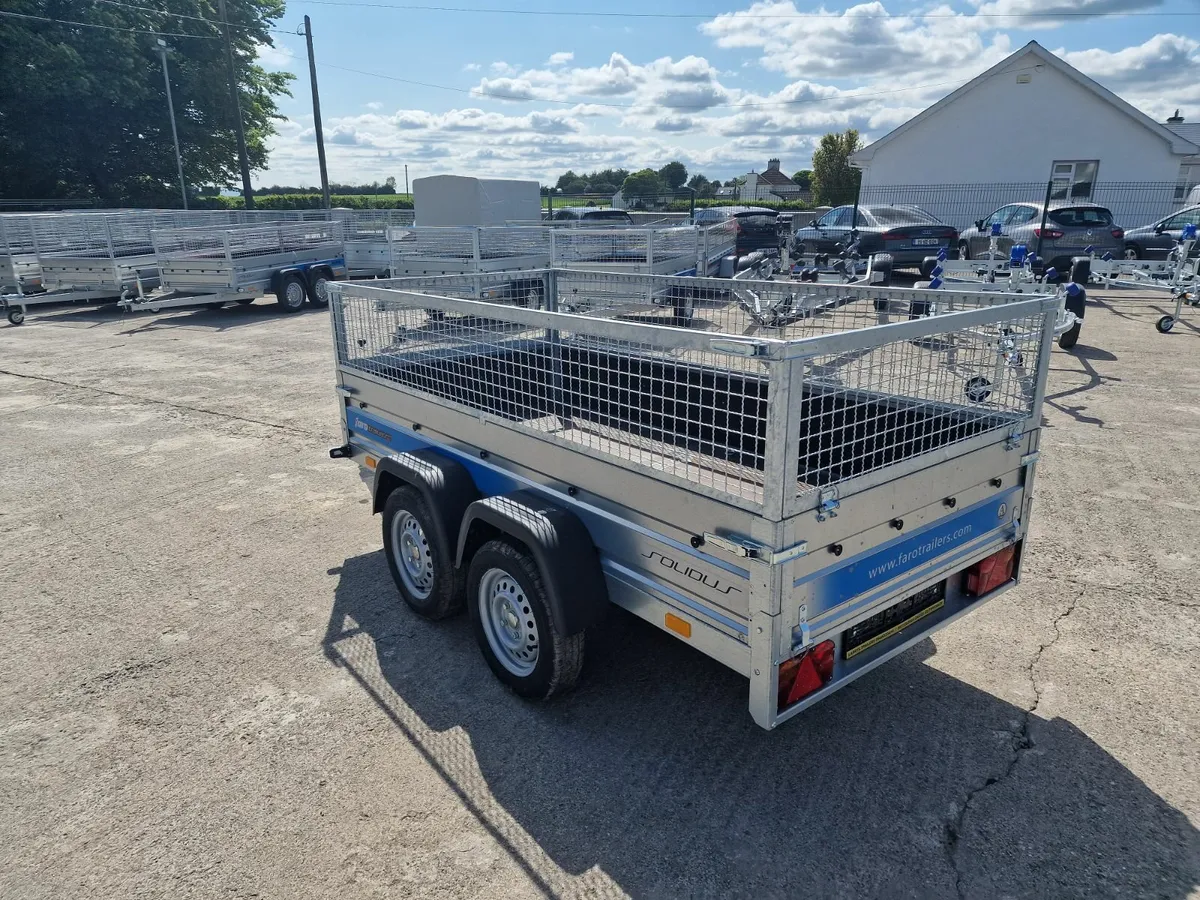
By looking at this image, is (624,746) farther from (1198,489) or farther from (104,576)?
(1198,489)

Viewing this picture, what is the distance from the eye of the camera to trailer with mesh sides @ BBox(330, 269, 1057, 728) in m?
2.54

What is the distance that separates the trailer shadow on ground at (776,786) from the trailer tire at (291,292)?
13916mm

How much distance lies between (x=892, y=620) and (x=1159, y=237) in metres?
19.8

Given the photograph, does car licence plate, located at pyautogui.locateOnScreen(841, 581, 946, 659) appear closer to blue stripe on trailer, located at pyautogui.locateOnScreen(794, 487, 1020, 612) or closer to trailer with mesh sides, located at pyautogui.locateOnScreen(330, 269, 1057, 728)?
trailer with mesh sides, located at pyautogui.locateOnScreen(330, 269, 1057, 728)

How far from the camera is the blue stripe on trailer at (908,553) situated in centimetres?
267

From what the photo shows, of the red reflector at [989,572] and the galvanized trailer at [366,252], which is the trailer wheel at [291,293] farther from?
the red reflector at [989,572]

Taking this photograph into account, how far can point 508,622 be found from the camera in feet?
11.6

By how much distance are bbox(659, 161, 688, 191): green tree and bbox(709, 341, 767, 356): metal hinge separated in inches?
2216

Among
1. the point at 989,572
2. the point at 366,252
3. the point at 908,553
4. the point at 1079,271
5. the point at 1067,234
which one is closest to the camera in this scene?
the point at 908,553

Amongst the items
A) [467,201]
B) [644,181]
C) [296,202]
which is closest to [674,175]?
[644,181]

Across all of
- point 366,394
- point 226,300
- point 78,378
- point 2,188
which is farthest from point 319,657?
point 2,188

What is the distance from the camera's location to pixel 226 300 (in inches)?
607

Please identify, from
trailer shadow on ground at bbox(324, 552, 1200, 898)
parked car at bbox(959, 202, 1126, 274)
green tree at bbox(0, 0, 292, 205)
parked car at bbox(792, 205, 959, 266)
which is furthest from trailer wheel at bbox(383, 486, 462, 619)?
green tree at bbox(0, 0, 292, 205)

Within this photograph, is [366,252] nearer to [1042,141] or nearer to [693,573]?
[693,573]
